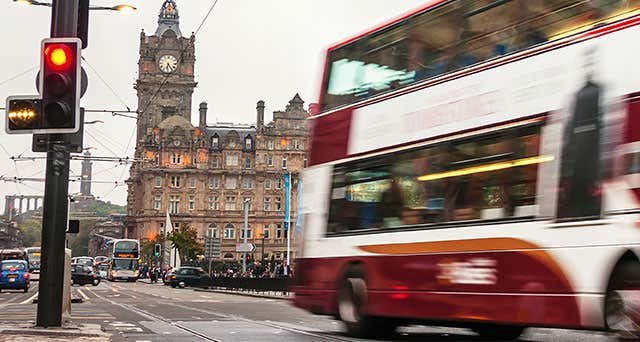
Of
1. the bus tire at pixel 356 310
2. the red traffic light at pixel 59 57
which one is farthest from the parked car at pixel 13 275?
the red traffic light at pixel 59 57

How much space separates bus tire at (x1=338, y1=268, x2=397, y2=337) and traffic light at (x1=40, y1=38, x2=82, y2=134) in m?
5.42

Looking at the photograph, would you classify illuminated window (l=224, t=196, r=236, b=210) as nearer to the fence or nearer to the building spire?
the building spire

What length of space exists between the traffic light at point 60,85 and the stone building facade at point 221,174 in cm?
12559

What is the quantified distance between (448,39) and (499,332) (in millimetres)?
4850

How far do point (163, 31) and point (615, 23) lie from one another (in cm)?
16543

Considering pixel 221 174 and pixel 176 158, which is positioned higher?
pixel 176 158

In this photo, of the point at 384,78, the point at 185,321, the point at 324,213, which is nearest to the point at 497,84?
the point at 384,78

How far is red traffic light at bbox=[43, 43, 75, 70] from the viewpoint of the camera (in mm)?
13016

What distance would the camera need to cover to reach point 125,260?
303ft

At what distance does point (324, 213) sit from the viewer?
1717 centimetres

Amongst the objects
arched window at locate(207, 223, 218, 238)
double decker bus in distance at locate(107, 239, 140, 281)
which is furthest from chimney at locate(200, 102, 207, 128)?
double decker bus in distance at locate(107, 239, 140, 281)

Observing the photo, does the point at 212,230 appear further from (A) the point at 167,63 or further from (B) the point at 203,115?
(A) the point at 167,63

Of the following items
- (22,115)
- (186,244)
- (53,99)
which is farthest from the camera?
(186,244)

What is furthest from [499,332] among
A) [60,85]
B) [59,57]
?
[59,57]
